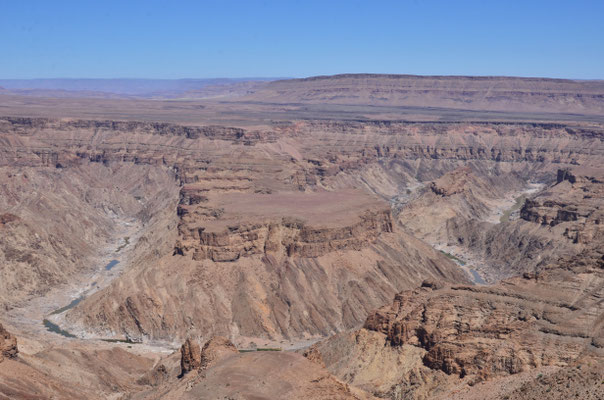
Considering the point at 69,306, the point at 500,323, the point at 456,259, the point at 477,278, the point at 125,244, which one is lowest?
the point at 69,306

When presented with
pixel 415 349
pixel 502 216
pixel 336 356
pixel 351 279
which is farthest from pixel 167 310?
pixel 502 216

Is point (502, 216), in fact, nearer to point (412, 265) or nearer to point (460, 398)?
point (412, 265)

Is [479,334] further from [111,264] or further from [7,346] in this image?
[111,264]

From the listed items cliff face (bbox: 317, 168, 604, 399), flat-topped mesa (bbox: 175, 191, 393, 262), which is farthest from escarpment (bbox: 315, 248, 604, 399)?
flat-topped mesa (bbox: 175, 191, 393, 262)

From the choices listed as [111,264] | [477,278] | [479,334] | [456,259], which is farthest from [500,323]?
[111,264]

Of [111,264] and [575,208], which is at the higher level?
[575,208]

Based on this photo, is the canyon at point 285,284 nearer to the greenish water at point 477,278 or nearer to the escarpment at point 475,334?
the escarpment at point 475,334

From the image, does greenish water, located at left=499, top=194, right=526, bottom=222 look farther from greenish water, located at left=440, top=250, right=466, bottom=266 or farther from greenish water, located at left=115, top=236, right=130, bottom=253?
greenish water, located at left=115, top=236, right=130, bottom=253
